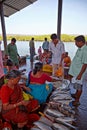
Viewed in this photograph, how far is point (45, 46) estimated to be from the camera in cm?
1225

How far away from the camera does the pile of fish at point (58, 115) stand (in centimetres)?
296

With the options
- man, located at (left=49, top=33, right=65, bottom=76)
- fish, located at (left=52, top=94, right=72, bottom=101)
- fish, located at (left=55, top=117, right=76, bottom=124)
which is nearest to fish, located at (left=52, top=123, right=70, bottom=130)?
fish, located at (left=55, top=117, right=76, bottom=124)

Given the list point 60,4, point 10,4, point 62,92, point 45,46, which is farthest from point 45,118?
point 45,46

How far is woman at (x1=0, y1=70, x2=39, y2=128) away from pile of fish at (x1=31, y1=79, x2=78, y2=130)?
27 cm

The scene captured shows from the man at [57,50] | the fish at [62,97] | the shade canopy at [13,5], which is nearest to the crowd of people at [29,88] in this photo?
the fish at [62,97]

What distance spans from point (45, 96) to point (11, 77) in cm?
129

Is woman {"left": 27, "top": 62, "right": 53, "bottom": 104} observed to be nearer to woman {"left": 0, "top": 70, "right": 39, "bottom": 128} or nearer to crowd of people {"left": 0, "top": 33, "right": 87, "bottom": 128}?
crowd of people {"left": 0, "top": 33, "right": 87, "bottom": 128}

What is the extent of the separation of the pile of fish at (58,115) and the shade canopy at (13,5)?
6.79 metres

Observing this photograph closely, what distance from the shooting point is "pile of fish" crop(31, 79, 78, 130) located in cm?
296

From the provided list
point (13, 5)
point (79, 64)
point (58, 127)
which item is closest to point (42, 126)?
point (58, 127)

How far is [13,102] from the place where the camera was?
3.12 metres

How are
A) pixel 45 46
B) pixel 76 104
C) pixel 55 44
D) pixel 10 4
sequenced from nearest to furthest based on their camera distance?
pixel 76 104
pixel 55 44
pixel 10 4
pixel 45 46

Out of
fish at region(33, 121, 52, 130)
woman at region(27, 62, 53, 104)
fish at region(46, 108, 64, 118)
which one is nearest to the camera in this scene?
fish at region(33, 121, 52, 130)

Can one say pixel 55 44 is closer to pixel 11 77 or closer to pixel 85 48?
pixel 85 48
